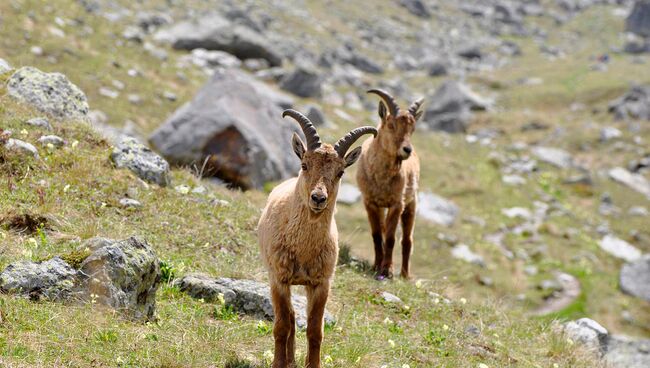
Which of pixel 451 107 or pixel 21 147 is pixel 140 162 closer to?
pixel 21 147

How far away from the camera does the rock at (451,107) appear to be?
1537 inches

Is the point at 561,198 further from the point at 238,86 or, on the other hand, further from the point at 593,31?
the point at 593,31

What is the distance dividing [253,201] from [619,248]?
1628 centimetres

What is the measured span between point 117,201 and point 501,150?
88.6 ft

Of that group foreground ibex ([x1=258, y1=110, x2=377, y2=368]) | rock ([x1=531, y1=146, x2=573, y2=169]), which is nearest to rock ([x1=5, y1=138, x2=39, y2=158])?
foreground ibex ([x1=258, y1=110, x2=377, y2=368])

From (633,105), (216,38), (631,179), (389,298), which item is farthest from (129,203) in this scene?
(633,105)

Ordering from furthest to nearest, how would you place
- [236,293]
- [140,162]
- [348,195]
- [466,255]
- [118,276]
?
[348,195] < [466,255] < [140,162] < [236,293] < [118,276]

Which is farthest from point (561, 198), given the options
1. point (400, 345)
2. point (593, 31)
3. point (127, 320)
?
point (593, 31)

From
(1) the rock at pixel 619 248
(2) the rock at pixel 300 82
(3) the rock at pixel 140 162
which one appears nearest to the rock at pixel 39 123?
(3) the rock at pixel 140 162

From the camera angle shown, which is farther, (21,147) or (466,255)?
(466,255)

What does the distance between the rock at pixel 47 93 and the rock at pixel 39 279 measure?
6428 mm

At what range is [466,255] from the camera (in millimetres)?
20672

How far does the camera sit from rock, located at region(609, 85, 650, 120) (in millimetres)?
39625

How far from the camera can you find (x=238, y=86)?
768 inches
